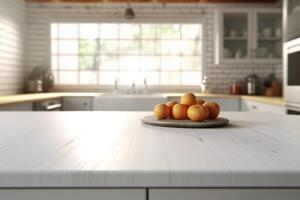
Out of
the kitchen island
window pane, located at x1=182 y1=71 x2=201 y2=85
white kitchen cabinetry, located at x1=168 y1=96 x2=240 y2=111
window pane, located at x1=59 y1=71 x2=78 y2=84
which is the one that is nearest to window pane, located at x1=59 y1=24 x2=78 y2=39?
window pane, located at x1=59 y1=71 x2=78 y2=84

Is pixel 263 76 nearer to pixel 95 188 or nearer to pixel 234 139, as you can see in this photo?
pixel 234 139

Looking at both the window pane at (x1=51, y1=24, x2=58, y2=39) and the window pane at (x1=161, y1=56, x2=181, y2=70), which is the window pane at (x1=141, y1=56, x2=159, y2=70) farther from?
the window pane at (x1=51, y1=24, x2=58, y2=39)

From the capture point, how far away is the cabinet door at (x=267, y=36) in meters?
4.98

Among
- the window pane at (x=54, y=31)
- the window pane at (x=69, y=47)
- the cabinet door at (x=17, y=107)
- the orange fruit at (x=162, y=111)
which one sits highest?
the window pane at (x=54, y=31)

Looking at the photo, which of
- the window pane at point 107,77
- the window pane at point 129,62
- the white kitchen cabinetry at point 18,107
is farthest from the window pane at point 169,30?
the white kitchen cabinetry at point 18,107

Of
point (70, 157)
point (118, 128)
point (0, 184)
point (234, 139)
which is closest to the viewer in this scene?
point (0, 184)

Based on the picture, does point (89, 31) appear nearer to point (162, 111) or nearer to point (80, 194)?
point (162, 111)

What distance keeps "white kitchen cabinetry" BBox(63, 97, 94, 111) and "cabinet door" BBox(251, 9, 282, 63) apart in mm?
2170

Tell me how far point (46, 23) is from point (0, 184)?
5.01m

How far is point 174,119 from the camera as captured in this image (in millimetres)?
1439

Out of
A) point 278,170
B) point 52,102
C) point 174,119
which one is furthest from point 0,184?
point 52,102

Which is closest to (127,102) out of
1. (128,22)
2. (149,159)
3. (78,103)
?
(78,103)

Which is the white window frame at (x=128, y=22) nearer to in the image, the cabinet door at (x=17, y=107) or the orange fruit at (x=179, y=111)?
the cabinet door at (x=17, y=107)

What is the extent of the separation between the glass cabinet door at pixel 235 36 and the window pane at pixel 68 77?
6.88ft
